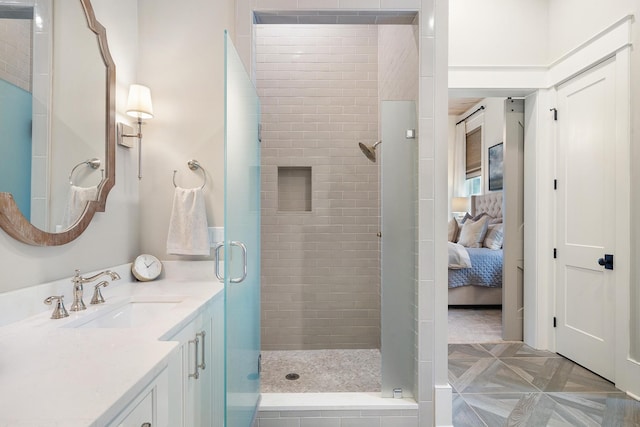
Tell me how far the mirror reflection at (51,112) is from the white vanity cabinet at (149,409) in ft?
2.84

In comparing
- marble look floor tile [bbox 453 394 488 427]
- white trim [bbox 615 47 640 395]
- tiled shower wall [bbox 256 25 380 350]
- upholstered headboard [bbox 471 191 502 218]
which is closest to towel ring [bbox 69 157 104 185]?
tiled shower wall [bbox 256 25 380 350]

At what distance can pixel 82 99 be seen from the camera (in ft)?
5.06

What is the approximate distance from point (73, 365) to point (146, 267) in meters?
1.18

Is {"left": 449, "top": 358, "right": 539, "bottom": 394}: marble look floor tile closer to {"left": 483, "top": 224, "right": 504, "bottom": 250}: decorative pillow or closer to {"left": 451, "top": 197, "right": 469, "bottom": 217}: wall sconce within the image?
{"left": 483, "top": 224, "right": 504, "bottom": 250}: decorative pillow

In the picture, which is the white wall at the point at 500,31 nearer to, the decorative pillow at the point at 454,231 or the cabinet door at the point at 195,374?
the decorative pillow at the point at 454,231

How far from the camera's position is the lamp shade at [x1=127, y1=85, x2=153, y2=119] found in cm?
188

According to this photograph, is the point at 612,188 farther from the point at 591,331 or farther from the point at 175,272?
the point at 175,272

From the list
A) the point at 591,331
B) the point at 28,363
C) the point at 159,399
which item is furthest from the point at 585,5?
the point at 28,363

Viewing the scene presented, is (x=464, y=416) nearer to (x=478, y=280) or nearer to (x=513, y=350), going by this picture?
(x=513, y=350)

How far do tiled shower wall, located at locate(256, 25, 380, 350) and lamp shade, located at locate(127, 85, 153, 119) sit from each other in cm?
130

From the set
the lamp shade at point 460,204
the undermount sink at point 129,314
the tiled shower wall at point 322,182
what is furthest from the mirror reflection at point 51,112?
the lamp shade at point 460,204

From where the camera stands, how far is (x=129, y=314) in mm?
1513

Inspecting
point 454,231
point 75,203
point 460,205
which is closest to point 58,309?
point 75,203

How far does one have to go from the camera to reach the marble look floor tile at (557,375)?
238cm
